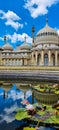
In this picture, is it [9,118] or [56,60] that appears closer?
[9,118]

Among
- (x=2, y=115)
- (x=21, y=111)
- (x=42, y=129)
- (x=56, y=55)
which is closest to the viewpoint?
(x=42, y=129)

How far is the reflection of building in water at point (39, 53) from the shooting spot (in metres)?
43.2

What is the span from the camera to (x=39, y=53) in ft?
144

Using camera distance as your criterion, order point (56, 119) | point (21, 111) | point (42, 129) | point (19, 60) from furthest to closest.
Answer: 1. point (19, 60)
2. point (21, 111)
3. point (56, 119)
4. point (42, 129)

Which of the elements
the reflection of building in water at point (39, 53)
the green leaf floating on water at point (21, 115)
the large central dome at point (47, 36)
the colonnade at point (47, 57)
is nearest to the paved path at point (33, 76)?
the green leaf floating on water at point (21, 115)

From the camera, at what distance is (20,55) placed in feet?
158

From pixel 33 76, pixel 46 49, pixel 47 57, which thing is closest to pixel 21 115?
pixel 33 76

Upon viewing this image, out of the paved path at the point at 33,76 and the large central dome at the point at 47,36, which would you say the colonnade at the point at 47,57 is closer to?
the large central dome at the point at 47,36

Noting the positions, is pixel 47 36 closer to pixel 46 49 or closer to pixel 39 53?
pixel 46 49

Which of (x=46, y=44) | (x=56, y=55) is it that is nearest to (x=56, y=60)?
(x=56, y=55)

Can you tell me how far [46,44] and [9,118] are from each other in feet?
134

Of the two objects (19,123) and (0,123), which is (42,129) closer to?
(19,123)

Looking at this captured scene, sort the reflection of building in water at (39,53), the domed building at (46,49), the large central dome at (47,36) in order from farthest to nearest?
the large central dome at (47,36)
the reflection of building in water at (39,53)
the domed building at (46,49)

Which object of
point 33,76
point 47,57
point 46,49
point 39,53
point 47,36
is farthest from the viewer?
point 47,36
